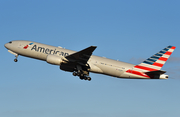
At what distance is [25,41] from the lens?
44750 mm

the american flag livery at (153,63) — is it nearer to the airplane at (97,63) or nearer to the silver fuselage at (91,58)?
the airplane at (97,63)

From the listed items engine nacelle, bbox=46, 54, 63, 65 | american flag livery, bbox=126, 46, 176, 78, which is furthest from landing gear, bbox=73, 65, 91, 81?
american flag livery, bbox=126, 46, 176, 78

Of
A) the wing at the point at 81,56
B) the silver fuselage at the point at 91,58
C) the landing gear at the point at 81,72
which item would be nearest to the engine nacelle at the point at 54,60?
the wing at the point at 81,56

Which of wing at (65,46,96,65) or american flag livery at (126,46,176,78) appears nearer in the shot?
wing at (65,46,96,65)

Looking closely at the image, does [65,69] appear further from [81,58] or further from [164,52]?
[164,52]

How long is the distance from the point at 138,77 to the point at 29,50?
19.5 metres

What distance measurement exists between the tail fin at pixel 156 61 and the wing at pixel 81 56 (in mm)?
8056

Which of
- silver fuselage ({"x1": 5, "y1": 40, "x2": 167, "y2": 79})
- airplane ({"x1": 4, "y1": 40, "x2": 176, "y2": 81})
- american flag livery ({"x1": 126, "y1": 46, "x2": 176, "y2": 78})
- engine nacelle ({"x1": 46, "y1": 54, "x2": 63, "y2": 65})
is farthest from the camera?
silver fuselage ({"x1": 5, "y1": 40, "x2": 167, "y2": 79})

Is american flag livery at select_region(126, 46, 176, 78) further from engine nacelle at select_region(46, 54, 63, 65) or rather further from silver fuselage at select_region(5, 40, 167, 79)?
engine nacelle at select_region(46, 54, 63, 65)

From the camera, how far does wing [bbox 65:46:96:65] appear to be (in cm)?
3841

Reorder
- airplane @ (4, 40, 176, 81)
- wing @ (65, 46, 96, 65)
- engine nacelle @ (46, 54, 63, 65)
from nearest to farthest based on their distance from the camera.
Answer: wing @ (65, 46, 96, 65)
airplane @ (4, 40, 176, 81)
engine nacelle @ (46, 54, 63, 65)

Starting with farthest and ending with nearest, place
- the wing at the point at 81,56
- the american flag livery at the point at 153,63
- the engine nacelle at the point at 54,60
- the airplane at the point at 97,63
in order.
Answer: the engine nacelle at the point at 54,60 < the american flag livery at the point at 153,63 < the airplane at the point at 97,63 < the wing at the point at 81,56

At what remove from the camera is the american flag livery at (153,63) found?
39.8 meters

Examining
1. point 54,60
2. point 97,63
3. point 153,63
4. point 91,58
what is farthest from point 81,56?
point 153,63
